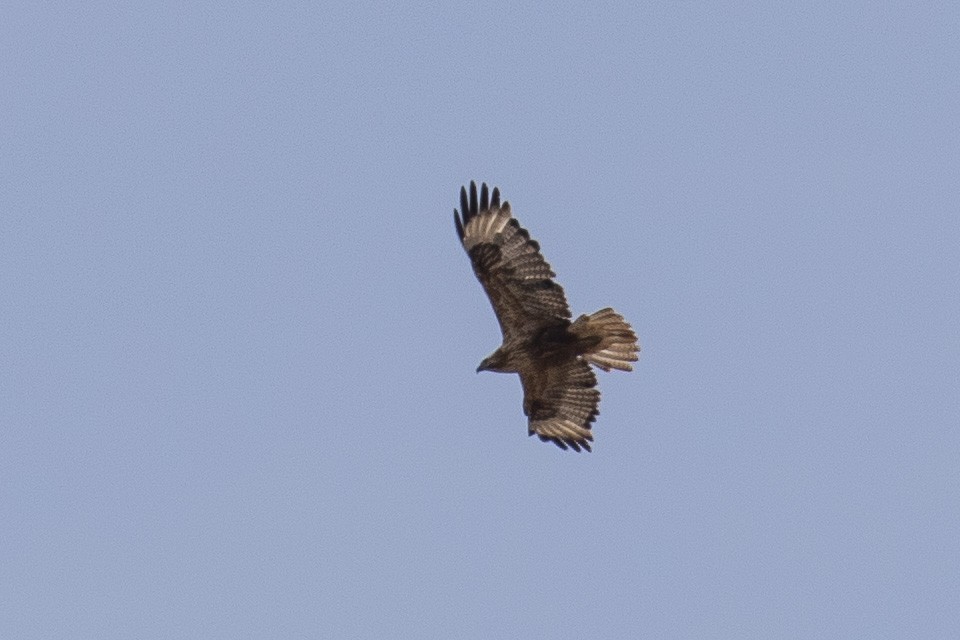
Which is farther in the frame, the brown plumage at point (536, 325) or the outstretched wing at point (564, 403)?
the outstretched wing at point (564, 403)

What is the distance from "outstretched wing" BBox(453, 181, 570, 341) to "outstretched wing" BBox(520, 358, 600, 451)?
0.70 m

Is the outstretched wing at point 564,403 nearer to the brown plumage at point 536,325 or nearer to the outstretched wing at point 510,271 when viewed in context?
the brown plumage at point 536,325

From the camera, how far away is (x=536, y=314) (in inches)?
709

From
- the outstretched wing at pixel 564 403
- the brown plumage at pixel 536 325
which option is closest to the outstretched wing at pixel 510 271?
the brown plumage at pixel 536 325

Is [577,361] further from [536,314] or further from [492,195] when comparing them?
[492,195]

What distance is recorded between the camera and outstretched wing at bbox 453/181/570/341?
17.9m

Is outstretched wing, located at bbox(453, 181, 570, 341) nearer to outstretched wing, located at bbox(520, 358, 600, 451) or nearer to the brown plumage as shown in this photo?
the brown plumage

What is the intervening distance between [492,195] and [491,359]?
1672 mm

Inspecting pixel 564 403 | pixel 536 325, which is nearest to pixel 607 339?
pixel 536 325

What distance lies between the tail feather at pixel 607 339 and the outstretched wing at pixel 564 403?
11.6 inches

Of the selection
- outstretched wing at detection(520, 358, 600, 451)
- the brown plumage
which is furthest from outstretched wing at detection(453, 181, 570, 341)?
outstretched wing at detection(520, 358, 600, 451)

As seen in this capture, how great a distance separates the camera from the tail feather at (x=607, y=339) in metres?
17.8

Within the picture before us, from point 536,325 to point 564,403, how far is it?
1.09 metres

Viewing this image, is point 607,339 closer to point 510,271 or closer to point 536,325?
point 536,325
